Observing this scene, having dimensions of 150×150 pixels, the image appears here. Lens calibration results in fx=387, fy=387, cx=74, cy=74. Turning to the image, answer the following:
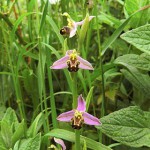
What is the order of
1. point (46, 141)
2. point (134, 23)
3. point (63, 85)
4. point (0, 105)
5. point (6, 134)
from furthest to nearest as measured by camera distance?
point (63, 85)
point (0, 105)
point (134, 23)
point (46, 141)
point (6, 134)

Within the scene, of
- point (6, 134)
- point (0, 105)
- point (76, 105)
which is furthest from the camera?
point (0, 105)

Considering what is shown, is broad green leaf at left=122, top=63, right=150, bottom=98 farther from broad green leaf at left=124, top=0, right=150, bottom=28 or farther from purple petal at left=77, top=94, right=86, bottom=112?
purple petal at left=77, top=94, right=86, bottom=112

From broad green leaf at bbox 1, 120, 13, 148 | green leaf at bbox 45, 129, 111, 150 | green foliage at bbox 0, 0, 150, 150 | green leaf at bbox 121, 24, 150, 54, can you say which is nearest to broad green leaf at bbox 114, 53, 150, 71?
green foliage at bbox 0, 0, 150, 150

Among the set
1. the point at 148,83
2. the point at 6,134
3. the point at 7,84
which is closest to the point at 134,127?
the point at 148,83

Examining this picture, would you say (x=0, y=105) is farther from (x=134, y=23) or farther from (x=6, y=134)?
(x=134, y=23)

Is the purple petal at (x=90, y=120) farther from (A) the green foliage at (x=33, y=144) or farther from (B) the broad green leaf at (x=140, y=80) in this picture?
(B) the broad green leaf at (x=140, y=80)
